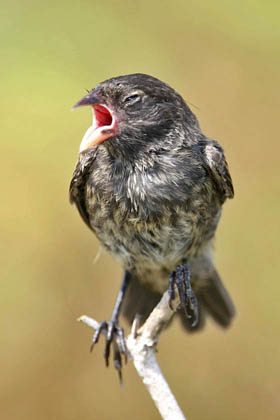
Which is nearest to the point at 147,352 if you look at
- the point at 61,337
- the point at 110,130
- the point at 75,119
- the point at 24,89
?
the point at 110,130

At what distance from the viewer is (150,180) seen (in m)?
4.50

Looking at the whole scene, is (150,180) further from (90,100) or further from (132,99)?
(90,100)

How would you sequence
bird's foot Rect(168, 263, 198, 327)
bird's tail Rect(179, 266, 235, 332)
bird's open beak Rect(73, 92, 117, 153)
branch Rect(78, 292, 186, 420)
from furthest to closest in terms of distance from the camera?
1. bird's tail Rect(179, 266, 235, 332)
2. bird's foot Rect(168, 263, 198, 327)
3. bird's open beak Rect(73, 92, 117, 153)
4. branch Rect(78, 292, 186, 420)

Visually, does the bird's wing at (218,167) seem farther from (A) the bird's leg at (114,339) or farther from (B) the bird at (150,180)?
(A) the bird's leg at (114,339)

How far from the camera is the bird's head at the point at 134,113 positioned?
4.34 metres

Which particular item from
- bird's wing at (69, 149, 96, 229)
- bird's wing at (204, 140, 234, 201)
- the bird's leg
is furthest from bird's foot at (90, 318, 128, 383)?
bird's wing at (204, 140, 234, 201)

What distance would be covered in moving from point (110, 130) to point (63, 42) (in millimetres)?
2446

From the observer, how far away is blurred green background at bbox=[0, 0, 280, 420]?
19.4 feet

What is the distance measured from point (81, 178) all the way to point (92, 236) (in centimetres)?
130

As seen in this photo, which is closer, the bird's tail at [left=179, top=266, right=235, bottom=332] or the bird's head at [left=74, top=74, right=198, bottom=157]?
the bird's head at [left=74, top=74, right=198, bottom=157]

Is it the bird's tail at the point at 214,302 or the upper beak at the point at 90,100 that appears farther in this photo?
the bird's tail at the point at 214,302

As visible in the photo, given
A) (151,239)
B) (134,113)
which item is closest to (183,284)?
(151,239)

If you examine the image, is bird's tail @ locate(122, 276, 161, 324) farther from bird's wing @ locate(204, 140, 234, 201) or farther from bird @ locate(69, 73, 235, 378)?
bird's wing @ locate(204, 140, 234, 201)

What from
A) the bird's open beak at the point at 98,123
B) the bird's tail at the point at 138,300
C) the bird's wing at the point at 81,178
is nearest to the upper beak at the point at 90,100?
the bird's open beak at the point at 98,123
